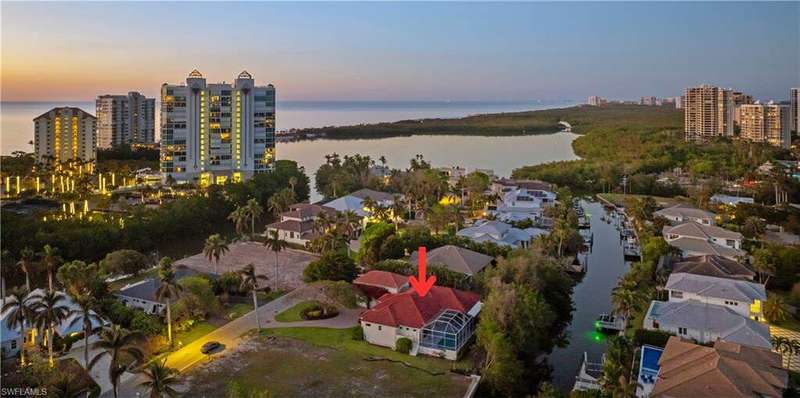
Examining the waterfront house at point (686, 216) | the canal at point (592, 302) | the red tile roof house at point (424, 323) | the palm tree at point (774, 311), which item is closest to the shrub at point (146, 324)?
the red tile roof house at point (424, 323)

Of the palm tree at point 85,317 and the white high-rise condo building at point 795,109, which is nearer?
the palm tree at point 85,317

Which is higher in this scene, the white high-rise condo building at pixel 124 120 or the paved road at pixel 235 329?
the white high-rise condo building at pixel 124 120

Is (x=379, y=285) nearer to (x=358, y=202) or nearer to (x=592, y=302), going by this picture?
(x=592, y=302)

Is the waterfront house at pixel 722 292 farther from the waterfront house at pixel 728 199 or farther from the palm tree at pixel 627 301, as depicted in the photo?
the waterfront house at pixel 728 199

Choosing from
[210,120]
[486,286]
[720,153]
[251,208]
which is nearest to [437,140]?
[720,153]

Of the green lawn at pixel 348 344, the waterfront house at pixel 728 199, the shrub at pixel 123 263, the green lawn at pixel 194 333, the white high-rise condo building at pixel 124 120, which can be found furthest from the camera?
the white high-rise condo building at pixel 124 120

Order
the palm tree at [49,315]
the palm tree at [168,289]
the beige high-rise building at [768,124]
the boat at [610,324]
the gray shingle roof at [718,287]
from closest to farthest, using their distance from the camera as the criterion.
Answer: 1. the palm tree at [49,315]
2. the palm tree at [168,289]
3. the gray shingle roof at [718,287]
4. the boat at [610,324]
5. the beige high-rise building at [768,124]

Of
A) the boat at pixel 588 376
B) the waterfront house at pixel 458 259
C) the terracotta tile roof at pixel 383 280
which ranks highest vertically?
the waterfront house at pixel 458 259
